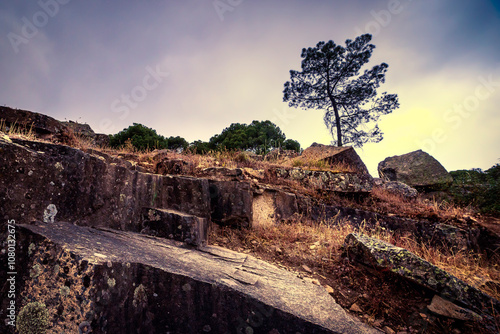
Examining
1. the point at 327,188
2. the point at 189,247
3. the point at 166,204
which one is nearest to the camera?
the point at 189,247

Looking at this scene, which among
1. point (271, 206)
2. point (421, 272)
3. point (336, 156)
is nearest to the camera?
point (421, 272)

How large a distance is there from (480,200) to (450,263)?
5700mm

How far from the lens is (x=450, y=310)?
8.68 feet

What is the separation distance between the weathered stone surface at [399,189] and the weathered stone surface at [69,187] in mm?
10041

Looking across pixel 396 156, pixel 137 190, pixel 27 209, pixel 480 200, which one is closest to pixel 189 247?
pixel 137 190

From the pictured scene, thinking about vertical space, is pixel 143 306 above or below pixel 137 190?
below

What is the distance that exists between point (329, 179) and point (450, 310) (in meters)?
5.10

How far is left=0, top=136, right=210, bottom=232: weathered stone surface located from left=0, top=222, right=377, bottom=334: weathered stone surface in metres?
0.21

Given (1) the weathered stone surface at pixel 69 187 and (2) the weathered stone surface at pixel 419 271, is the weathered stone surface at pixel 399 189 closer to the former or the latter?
(2) the weathered stone surface at pixel 419 271

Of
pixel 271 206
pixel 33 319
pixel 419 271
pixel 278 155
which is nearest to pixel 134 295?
pixel 33 319

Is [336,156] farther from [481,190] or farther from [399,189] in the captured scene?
[481,190]

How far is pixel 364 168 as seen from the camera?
11.5 m

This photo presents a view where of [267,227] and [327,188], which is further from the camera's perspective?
[327,188]

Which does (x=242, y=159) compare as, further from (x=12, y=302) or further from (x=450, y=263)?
(x=12, y=302)
